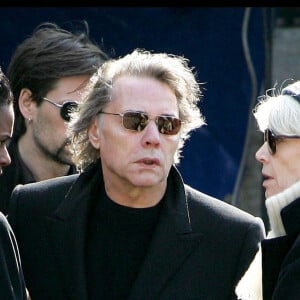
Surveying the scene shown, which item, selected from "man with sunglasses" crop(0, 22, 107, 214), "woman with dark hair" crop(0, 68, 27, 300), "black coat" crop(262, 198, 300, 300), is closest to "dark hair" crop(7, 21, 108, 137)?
"man with sunglasses" crop(0, 22, 107, 214)

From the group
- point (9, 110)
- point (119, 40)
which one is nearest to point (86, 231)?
point (9, 110)

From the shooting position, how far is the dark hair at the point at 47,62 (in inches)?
254

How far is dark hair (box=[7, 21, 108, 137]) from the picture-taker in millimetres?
6457

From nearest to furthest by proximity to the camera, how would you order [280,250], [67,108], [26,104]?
1. [280,250]
2. [67,108]
3. [26,104]

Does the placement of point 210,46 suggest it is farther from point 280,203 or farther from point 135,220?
point 280,203

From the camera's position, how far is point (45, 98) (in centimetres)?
643

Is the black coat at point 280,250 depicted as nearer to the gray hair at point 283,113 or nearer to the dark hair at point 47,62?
the gray hair at point 283,113

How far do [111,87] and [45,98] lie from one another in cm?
70

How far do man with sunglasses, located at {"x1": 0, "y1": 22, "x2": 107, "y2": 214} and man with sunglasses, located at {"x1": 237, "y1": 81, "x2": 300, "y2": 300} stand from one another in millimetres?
1287

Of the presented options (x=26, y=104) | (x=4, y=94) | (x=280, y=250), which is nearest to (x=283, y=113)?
(x=280, y=250)

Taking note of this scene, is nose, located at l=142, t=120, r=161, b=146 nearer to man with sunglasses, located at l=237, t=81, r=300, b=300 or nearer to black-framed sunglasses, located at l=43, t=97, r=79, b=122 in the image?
man with sunglasses, located at l=237, t=81, r=300, b=300

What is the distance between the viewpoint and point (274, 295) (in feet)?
16.0

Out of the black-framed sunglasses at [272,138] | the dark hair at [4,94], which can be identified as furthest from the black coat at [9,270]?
the black-framed sunglasses at [272,138]

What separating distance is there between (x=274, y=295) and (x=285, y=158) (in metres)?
0.58
